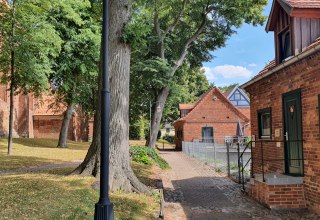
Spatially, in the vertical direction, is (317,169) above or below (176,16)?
below

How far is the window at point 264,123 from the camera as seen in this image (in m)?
12.5

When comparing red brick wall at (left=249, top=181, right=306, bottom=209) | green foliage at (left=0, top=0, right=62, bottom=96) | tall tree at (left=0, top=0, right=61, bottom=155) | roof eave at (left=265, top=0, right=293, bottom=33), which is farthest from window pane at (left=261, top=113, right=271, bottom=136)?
green foliage at (left=0, top=0, right=62, bottom=96)

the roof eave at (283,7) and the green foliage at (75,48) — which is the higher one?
the green foliage at (75,48)

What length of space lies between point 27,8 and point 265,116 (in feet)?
46.4

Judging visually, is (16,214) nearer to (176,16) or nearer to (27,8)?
(27,8)

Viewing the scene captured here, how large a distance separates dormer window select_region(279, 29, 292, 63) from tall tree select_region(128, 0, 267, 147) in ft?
49.8

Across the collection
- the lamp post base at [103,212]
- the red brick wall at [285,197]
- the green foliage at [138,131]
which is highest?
the green foliage at [138,131]

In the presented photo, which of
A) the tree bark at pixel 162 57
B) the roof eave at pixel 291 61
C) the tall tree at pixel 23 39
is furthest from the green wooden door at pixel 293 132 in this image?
the tree bark at pixel 162 57

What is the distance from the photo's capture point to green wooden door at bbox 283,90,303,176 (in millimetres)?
10008

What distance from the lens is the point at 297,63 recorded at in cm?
993

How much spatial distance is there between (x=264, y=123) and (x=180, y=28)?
1857cm

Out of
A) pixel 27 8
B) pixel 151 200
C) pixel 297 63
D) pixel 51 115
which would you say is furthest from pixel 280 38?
pixel 51 115

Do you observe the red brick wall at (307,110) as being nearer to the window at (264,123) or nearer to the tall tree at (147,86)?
the window at (264,123)

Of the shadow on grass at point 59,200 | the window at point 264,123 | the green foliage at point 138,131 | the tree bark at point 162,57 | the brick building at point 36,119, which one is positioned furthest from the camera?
the green foliage at point 138,131
